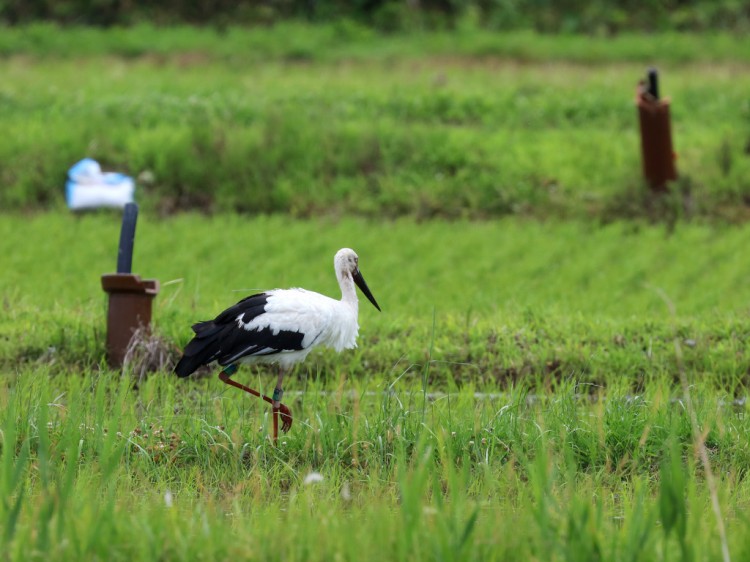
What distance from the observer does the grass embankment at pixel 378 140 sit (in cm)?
1121

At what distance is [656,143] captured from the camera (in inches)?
423

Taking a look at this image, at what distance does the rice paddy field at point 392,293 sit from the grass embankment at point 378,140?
1.4 inches

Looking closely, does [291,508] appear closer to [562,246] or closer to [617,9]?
[562,246]

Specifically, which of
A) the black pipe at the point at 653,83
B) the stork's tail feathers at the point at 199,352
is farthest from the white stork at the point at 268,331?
the black pipe at the point at 653,83

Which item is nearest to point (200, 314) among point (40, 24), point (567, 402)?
point (567, 402)

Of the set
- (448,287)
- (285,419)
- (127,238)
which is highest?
(127,238)

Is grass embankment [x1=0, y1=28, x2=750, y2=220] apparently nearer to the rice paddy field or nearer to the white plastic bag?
the rice paddy field

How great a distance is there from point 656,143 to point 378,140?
109 inches

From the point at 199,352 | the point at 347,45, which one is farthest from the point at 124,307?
the point at 347,45

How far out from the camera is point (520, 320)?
751 cm

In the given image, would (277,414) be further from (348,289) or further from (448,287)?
(448,287)

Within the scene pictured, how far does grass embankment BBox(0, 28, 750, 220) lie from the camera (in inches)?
441

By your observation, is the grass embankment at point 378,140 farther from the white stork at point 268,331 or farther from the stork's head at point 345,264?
the white stork at point 268,331

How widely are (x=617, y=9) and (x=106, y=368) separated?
15.8m
